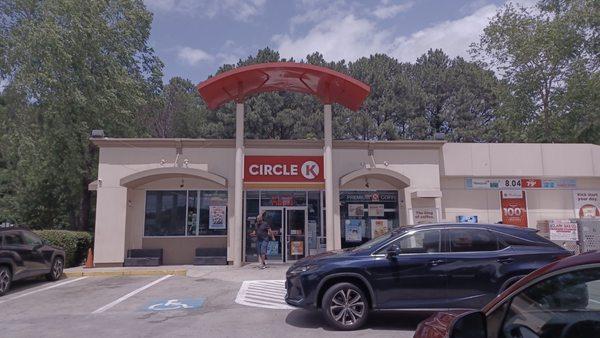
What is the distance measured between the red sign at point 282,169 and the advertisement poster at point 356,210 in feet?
6.00

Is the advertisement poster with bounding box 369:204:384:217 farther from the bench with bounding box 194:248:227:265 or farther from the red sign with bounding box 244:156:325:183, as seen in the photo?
the bench with bounding box 194:248:227:265

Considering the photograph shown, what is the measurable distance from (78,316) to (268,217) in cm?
975

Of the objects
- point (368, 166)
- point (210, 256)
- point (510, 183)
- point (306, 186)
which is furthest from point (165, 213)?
point (510, 183)

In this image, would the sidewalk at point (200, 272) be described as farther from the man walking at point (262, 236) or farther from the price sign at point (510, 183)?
the price sign at point (510, 183)

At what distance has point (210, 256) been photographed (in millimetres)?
17719

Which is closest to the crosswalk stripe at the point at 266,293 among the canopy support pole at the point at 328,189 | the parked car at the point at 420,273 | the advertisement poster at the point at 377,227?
the parked car at the point at 420,273

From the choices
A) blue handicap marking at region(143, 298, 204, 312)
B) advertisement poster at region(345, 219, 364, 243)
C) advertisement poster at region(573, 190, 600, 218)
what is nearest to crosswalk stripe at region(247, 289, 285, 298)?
blue handicap marking at region(143, 298, 204, 312)

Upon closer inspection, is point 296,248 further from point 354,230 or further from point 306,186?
point 306,186

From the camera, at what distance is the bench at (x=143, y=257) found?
17.2 meters

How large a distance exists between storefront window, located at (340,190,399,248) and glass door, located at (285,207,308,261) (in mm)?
1521

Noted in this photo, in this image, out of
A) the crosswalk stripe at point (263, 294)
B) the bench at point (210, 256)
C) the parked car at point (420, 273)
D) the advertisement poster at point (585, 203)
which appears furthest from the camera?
the advertisement poster at point (585, 203)

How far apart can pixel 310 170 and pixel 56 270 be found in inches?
351

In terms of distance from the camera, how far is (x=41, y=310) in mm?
10039

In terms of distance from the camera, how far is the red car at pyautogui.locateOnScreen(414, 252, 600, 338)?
7.84ft
